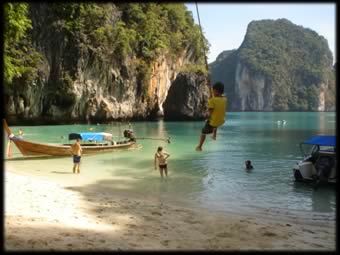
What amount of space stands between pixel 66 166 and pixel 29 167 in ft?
5.30

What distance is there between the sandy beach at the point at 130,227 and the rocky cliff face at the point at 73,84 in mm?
34472

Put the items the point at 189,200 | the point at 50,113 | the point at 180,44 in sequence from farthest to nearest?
1. the point at 180,44
2. the point at 50,113
3. the point at 189,200

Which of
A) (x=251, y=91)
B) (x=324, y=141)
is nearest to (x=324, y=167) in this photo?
(x=324, y=141)

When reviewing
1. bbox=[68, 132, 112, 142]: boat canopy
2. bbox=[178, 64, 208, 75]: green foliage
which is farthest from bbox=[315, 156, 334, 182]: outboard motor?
bbox=[178, 64, 208, 75]: green foliage

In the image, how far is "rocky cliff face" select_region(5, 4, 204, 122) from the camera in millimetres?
44159

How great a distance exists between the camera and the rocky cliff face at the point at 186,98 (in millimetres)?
67000

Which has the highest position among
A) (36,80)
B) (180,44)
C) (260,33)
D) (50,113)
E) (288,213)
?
(260,33)

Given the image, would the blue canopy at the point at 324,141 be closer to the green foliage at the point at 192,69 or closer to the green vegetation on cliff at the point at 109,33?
the green vegetation on cliff at the point at 109,33

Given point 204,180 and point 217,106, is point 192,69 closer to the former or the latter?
point 204,180

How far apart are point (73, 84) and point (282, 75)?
471ft

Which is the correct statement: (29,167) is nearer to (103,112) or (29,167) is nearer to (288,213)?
(288,213)

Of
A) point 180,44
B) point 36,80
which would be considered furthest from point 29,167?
point 180,44

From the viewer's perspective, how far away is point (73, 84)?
4631 centimetres

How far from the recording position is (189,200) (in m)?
12.2
